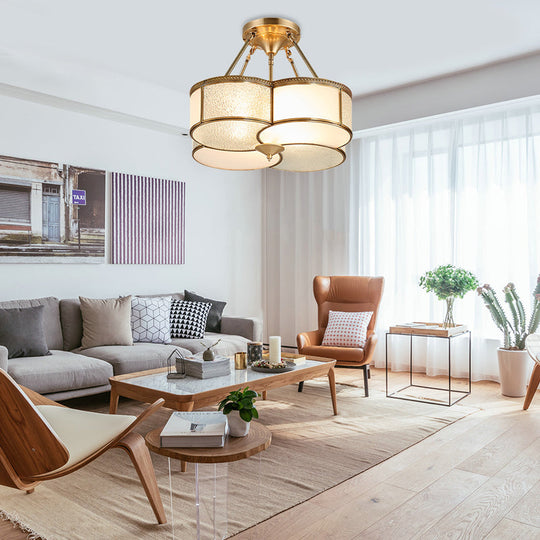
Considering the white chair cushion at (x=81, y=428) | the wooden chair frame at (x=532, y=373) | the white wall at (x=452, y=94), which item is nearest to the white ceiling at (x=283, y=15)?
the white wall at (x=452, y=94)

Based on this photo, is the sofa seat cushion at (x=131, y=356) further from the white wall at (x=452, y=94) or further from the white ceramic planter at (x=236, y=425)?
the white wall at (x=452, y=94)

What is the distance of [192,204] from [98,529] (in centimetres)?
399

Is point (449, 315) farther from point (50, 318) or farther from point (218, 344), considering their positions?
point (50, 318)

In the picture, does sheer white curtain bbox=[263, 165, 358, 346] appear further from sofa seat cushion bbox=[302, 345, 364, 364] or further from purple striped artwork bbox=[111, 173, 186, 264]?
sofa seat cushion bbox=[302, 345, 364, 364]

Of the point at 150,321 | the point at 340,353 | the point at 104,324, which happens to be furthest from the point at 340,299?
the point at 104,324

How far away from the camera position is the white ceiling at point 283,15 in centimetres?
352

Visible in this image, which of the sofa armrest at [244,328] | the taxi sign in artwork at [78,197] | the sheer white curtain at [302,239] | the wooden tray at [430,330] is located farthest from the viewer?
the sheer white curtain at [302,239]

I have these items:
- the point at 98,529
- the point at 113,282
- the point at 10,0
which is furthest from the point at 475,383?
the point at 10,0

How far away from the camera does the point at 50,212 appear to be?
456 centimetres

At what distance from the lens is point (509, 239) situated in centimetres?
484

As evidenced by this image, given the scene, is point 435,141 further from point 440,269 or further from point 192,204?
point 192,204

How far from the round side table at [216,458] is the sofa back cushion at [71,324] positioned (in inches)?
97.5

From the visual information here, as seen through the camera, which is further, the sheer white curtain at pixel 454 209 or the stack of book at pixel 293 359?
the sheer white curtain at pixel 454 209

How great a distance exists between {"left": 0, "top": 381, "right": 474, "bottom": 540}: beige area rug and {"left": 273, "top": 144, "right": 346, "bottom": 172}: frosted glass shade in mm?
1565
